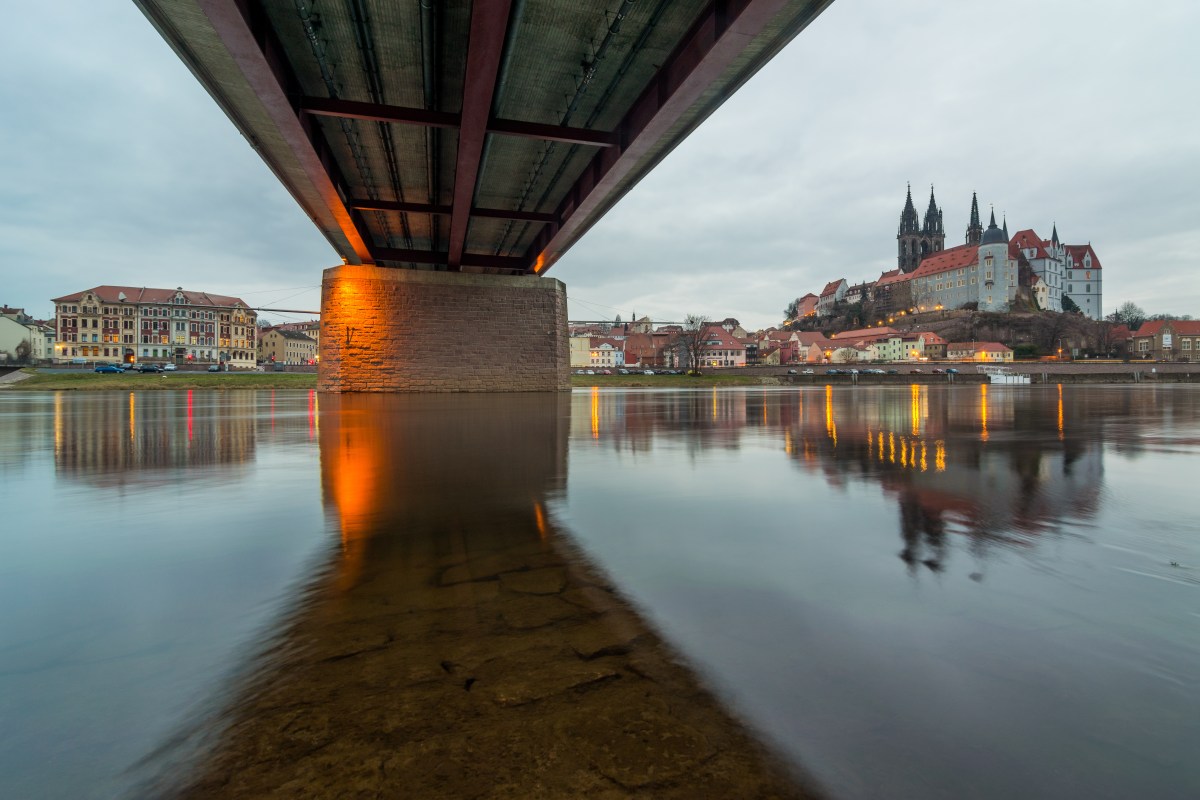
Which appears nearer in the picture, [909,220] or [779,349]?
[779,349]

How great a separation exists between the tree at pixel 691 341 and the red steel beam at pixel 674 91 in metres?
49.9

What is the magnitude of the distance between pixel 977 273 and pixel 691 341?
7619 cm

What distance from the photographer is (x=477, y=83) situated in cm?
1060

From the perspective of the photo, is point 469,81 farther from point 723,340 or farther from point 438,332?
point 723,340

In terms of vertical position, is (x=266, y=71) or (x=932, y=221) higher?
(x=932, y=221)

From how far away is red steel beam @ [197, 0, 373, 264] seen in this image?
8727 mm

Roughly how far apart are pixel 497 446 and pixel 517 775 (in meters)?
6.89

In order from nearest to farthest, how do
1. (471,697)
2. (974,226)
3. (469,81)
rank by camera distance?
1. (471,697)
2. (469,81)
3. (974,226)

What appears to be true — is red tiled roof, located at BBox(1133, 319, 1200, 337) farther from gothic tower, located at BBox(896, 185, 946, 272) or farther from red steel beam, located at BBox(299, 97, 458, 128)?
red steel beam, located at BBox(299, 97, 458, 128)

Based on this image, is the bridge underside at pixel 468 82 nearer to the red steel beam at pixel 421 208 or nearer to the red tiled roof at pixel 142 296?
the red steel beam at pixel 421 208

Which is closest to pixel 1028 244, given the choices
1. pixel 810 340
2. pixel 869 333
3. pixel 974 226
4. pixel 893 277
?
pixel 974 226

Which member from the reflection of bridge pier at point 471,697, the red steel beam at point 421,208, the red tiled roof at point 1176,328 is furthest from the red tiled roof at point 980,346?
the reflection of bridge pier at point 471,697

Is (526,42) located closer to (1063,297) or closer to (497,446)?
(497,446)

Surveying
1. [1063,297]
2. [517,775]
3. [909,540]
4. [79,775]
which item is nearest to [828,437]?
[909,540]
